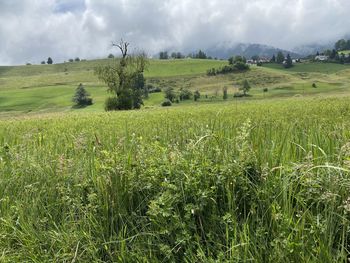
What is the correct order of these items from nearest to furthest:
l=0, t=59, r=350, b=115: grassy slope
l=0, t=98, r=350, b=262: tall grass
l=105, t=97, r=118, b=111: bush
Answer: l=0, t=98, r=350, b=262: tall grass → l=105, t=97, r=118, b=111: bush → l=0, t=59, r=350, b=115: grassy slope

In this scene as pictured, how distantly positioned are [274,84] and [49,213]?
15803 cm

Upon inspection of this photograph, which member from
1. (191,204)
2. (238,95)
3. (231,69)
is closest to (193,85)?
(231,69)

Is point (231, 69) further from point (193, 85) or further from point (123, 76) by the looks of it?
point (123, 76)

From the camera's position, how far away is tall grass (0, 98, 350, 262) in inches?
130

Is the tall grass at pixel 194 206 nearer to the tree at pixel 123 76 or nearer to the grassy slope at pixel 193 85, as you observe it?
the tree at pixel 123 76

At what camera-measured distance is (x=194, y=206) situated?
3.68m

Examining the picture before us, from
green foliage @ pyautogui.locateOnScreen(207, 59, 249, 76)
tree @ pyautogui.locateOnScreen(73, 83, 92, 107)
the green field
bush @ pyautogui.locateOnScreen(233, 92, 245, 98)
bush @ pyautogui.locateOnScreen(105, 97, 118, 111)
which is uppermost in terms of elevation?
the green field

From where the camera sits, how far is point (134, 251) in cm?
376

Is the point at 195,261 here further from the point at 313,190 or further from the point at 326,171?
the point at 326,171

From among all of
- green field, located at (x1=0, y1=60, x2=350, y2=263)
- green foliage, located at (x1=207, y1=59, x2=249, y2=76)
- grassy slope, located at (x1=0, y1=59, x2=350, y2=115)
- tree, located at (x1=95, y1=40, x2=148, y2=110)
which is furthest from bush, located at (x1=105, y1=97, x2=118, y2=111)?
green foliage, located at (x1=207, y1=59, x2=249, y2=76)

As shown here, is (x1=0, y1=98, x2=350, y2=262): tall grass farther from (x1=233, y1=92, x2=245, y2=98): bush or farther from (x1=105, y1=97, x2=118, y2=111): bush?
(x1=233, y1=92, x2=245, y2=98): bush

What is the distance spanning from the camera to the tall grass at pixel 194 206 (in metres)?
3.30

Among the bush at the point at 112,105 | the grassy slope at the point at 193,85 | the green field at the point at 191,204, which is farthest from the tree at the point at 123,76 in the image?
the green field at the point at 191,204

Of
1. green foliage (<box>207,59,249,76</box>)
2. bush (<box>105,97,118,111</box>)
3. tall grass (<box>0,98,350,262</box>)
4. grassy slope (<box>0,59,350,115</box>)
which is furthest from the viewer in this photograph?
green foliage (<box>207,59,249,76</box>)
